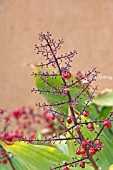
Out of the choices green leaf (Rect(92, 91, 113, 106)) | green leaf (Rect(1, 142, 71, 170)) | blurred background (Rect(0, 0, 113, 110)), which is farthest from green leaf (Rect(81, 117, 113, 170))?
blurred background (Rect(0, 0, 113, 110))

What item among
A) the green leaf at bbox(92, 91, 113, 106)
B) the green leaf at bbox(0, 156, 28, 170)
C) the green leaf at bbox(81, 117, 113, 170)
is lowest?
the green leaf at bbox(81, 117, 113, 170)

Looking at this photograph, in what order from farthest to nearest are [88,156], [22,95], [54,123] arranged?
[22,95]
[54,123]
[88,156]

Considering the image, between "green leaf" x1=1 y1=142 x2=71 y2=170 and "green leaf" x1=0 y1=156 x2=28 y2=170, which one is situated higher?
"green leaf" x1=0 y1=156 x2=28 y2=170

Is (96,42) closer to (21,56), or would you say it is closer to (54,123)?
(21,56)

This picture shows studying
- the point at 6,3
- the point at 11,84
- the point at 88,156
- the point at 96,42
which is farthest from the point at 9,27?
the point at 88,156

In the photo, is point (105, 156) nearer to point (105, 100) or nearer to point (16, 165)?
point (16, 165)

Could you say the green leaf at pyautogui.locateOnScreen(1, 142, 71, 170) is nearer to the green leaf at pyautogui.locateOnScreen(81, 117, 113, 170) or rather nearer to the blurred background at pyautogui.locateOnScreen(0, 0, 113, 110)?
the green leaf at pyautogui.locateOnScreen(81, 117, 113, 170)

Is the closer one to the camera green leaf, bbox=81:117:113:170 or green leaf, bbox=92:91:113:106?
green leaf, bbox=81:117:113:170
